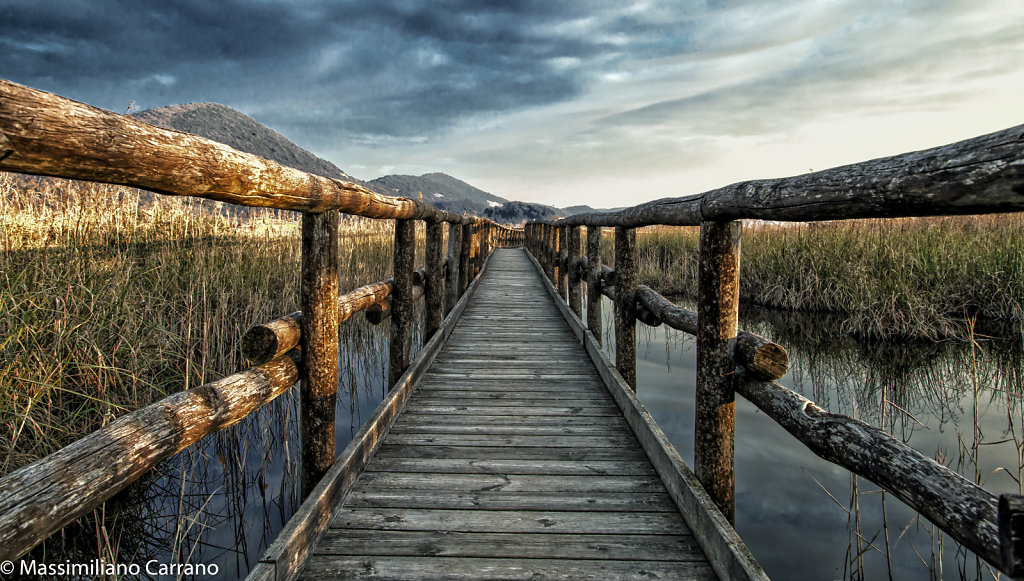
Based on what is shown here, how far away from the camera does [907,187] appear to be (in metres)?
1.14

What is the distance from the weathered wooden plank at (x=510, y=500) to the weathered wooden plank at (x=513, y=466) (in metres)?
0.21

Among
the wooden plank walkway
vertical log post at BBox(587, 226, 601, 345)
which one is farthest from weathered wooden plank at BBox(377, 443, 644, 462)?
vertical log post at BBox(587, 226, 601, 345)

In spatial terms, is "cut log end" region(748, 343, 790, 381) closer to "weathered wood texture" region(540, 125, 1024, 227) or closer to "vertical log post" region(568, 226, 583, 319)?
"weathered wood texture" region(540, 125, 1024, 227)

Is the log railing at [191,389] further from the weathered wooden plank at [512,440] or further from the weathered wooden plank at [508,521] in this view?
the weathered wooden plank at [512,440]

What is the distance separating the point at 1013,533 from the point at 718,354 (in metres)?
1.27

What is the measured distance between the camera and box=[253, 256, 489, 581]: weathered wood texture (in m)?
1.71

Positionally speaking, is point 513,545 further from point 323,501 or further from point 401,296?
point 401,296

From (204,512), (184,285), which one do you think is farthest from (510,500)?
(184,285)

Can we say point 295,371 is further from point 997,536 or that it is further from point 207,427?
point 997,536

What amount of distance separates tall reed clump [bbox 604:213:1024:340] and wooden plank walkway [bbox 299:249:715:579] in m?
5.37

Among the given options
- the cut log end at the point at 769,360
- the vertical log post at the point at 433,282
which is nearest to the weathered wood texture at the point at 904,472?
the cut log end at the point at 769,360

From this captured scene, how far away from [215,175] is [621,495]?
7.14 feet

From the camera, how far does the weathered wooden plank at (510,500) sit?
2.28m

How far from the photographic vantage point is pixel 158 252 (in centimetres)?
503
